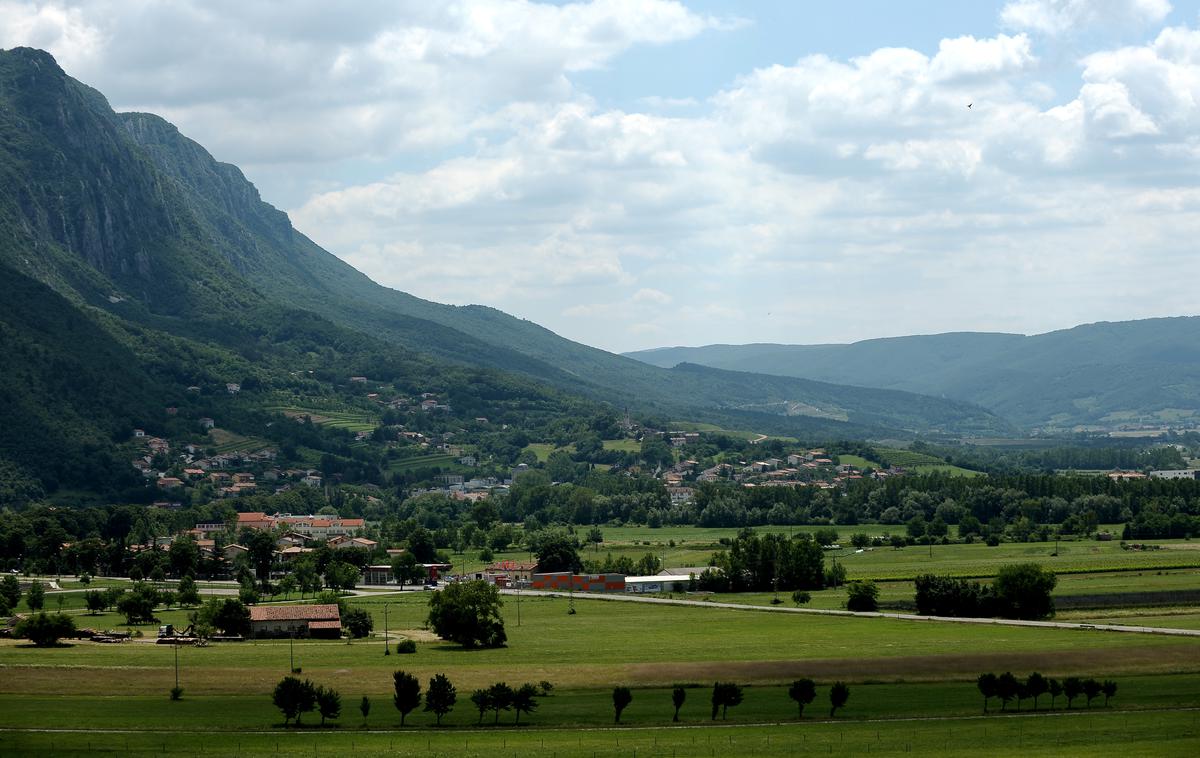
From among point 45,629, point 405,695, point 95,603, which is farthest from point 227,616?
point 405,695

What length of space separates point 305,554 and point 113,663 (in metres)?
76.1

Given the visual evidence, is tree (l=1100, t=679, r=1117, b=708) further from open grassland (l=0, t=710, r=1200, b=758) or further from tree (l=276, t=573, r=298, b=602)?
tree (l=276, t=573, r=298, b=602)

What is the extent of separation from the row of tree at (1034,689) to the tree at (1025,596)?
109ft

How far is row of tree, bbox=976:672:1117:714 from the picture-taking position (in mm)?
72812

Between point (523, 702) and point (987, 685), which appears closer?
point (523, 702)

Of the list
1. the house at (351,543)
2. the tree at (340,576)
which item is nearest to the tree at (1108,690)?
the tree at (340,576)

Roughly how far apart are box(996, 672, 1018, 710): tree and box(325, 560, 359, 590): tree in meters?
80.6

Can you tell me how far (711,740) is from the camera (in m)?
66.1

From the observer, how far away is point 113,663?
87250 millimetres

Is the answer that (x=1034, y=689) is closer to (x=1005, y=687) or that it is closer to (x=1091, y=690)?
(x=1005, y=687)

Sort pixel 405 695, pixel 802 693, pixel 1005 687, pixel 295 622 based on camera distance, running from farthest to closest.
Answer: pixel 295 622 < pixel 1005 687 < pixel 802 693 < pixel 405 695

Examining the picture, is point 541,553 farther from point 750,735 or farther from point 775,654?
point 750,735

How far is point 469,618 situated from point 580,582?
48.0 meters

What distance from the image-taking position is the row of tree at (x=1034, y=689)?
239ft
